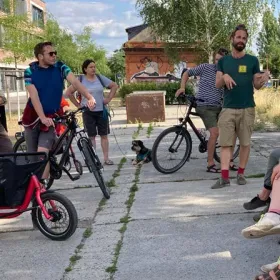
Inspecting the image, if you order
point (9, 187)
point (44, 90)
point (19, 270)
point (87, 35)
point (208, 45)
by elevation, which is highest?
point (87, 35)

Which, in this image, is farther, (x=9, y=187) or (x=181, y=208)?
(x=181, y=208)

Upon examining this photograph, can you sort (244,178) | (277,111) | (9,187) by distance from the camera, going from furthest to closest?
(277,111)
(244,178)
(9,187)

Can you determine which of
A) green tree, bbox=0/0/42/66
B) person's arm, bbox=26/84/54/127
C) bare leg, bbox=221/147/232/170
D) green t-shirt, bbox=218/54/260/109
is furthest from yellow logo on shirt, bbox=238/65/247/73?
green tree, bbox=0/0/42/66

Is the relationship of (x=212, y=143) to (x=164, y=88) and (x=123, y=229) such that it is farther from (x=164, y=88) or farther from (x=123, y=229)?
(x=164, y=88)

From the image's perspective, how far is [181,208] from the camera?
468 centimetres

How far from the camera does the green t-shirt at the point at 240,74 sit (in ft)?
16.9

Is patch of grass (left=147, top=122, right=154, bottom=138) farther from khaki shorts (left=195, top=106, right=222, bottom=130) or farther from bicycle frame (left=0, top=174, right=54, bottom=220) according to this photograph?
bicycle frame (left=0, top=174, right=54, bottom=220)

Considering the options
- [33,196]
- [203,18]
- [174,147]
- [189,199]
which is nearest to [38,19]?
[203,18]

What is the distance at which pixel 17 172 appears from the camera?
388cm

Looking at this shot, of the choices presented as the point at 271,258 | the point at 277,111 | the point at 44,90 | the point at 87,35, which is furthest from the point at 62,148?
the point at 87,35

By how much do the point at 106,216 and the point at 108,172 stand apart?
2129 millimetres

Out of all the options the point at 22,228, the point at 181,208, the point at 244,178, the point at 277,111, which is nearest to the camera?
the point at 22,228

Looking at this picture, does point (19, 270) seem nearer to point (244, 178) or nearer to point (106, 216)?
point (106, 216)

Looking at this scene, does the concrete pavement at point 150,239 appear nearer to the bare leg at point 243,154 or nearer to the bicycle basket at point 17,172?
the bare leg at point 243,154
